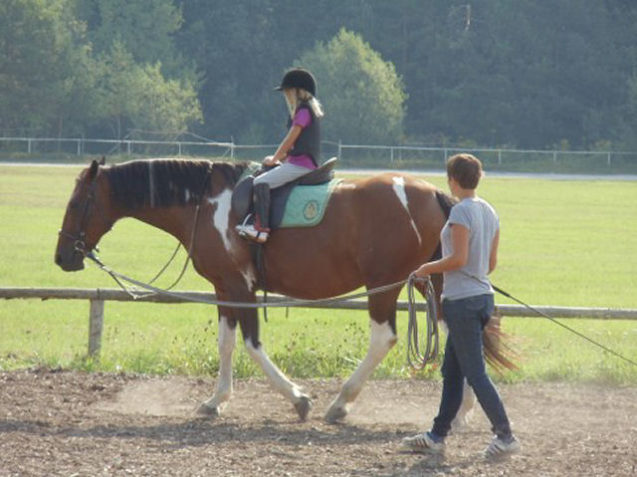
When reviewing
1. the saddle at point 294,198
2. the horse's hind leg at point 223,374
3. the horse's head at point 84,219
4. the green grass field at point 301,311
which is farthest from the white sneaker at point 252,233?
the green grass field at point 301,311

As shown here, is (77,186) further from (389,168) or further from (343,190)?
(389,168)

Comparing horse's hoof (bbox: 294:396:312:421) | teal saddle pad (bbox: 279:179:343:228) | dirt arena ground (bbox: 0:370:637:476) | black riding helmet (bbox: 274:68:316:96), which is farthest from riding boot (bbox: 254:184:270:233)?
dirt arena ground (bbox: 0:370:637:476)

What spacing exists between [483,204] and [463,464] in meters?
1.56

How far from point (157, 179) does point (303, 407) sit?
2.15 metres

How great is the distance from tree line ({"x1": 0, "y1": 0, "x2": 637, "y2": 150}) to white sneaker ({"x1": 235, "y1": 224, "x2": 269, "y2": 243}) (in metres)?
59.7

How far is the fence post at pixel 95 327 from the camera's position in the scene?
11.2 metres

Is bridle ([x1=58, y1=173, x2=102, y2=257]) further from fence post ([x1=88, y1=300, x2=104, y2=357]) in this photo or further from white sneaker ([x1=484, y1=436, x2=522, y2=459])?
white sneaker ([x1=484, y1=436, x2=522, y2=459])

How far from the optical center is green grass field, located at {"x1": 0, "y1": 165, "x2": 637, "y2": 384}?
10992 millimetres

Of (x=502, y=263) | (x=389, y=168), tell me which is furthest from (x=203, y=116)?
(x=502, y=263)

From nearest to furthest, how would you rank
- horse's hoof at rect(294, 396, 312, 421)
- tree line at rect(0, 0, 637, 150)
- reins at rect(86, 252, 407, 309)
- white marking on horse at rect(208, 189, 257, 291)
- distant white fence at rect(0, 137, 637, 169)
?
reins at rect(86, 252, 407, 309) → horse's hoof at rect(294, 396, 312, 421) → white marking on horse at rect(208, 189, 257, 291) → distant white fence at rect(0, 137, 637, 169) → tree line at rect(0, 0, 637, 150)

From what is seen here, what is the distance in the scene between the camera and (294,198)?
9.26m

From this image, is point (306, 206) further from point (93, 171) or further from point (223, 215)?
point (93, 171)

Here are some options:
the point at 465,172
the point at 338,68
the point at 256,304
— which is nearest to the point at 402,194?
the point at 256,304

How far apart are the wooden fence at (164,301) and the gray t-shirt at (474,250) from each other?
3081 millimetres
